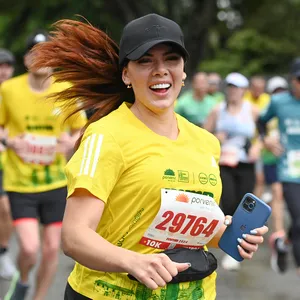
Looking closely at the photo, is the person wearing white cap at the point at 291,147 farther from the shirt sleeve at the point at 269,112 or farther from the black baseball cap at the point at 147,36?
the black baseball cap at the point at 147,36

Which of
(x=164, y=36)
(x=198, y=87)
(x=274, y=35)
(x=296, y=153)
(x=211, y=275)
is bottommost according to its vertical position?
(x=274, y=35)

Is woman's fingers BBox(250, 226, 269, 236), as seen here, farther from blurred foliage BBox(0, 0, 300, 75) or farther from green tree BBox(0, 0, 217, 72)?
green tree BBox(0, 0, 217, 72)

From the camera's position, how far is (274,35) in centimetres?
2645

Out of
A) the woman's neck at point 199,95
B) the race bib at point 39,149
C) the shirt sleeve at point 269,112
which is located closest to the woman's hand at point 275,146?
the shirt sleeve at point 269,112

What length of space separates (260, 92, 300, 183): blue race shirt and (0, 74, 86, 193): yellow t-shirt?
2.01 meters

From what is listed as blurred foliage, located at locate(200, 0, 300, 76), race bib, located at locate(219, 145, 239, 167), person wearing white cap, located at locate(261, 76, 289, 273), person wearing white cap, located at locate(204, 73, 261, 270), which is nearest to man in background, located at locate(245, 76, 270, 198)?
person wearing white cap, located at locate(261, 76, 289, 273)

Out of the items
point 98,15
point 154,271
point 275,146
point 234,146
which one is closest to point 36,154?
point 275,146

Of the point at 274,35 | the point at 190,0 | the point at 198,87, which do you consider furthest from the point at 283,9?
the point at 198,87

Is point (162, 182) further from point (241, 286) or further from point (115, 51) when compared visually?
point (241, 286)

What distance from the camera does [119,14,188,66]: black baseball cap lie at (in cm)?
289

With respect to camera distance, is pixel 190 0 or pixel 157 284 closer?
pixel 157 284

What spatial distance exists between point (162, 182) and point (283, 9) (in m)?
24.6

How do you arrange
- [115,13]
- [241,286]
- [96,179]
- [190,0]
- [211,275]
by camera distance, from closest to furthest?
[96,179] → [211,275] → [241,286] → [115,13] → [190,0]

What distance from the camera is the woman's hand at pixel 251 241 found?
10.0 feet
